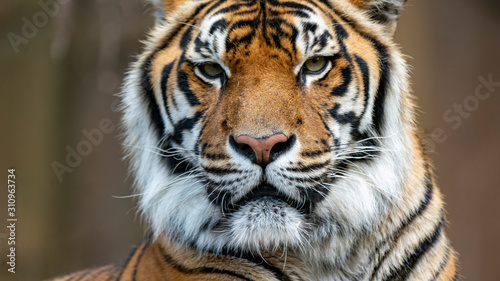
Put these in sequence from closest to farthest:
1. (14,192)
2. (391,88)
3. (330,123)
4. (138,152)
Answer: (330,123), (391,88), (138,152), (14,192)

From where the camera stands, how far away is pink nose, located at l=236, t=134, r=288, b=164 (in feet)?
6.48

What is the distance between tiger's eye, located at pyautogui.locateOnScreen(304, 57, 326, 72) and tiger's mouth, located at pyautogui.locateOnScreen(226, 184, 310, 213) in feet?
1.67

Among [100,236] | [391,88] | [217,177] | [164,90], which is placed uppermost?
[391,88]

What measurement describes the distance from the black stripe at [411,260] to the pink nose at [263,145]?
787 mm

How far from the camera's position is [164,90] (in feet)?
8.20

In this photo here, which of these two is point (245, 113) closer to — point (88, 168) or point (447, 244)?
point (447, 244)

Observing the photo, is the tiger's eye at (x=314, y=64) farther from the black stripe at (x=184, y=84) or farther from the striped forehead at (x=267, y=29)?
the black stripe at (x=184, y=84)

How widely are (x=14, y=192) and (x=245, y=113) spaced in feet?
11.4

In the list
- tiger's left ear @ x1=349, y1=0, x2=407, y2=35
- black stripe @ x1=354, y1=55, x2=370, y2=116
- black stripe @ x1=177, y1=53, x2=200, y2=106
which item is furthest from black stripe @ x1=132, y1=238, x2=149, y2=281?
tiger's left ear @ x1=349, y1=0, x2=407, y2=35

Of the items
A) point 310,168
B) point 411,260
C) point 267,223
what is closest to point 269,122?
point 310,168

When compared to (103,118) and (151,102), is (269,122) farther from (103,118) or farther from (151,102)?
(103,118)

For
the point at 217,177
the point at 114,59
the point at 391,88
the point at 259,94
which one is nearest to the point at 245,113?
the point at 259,94

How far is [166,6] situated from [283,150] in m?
1.07

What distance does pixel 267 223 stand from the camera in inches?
Result: 83.3
